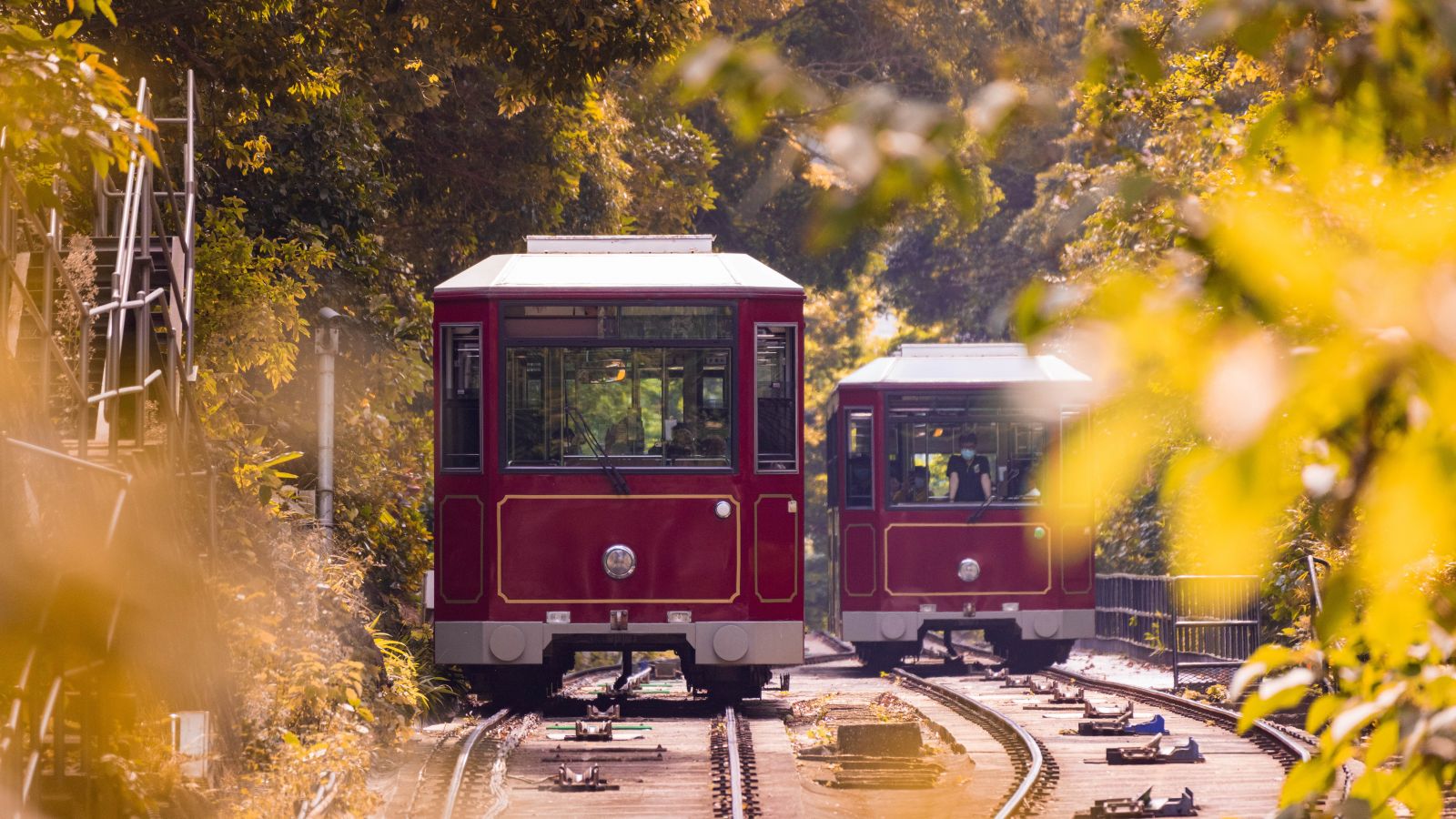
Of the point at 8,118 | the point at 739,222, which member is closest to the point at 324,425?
the point at 8,118

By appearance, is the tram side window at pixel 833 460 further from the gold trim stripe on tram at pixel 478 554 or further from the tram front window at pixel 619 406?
the gold trim stripe on tram at pixel 478 554

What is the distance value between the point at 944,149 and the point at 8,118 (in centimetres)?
417

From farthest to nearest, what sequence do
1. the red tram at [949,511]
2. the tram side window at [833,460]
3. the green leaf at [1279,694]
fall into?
the tram side window at [833,460] → the red tram at [949,511] → the green leaf at [1279,694]

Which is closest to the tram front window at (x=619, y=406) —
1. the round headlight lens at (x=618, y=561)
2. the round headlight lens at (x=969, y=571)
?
the round headlight lens at (x=618, y=561)

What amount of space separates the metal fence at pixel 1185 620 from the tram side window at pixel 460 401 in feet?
26.3

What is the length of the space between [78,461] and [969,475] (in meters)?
15.1

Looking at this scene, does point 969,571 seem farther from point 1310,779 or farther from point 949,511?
point 1310,779

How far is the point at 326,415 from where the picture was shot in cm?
1599

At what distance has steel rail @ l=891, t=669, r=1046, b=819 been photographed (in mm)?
10394

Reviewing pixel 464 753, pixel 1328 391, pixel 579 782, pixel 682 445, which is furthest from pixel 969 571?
pixel 1328 391

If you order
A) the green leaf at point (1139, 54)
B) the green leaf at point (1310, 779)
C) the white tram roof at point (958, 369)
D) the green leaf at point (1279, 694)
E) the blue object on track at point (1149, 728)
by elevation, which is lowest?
the blue object on track at point (1149, 728)

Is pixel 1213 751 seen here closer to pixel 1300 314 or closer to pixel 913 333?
pixel 1300 314

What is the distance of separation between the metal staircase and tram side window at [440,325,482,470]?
4176mm

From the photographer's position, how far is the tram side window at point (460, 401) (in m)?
14.1
